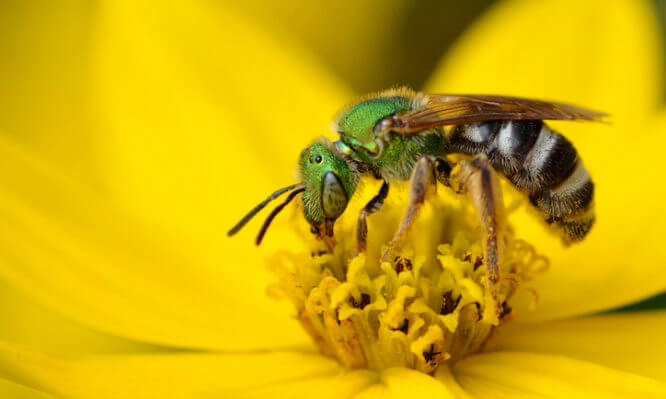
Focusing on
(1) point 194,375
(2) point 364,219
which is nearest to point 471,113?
(2) point 364,219

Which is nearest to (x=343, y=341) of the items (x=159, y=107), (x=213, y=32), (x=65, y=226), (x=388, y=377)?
(x=388, y=377)

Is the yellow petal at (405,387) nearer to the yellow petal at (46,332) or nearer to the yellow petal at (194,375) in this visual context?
the yellow petal at (194,375)

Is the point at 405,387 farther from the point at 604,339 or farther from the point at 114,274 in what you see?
the point at 114,274

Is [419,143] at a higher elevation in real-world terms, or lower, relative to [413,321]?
higher

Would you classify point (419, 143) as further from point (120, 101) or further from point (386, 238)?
point (120, 101)

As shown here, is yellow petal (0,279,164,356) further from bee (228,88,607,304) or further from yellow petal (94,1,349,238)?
bee (228,88,607,304)
